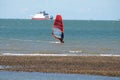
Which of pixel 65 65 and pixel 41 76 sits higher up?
pixel 41 76

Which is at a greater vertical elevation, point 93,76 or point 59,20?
point 93,76

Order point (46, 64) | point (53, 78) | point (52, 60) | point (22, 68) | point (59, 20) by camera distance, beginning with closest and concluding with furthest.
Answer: point (53, 78) < point (22, 68) < point (46, 64) < point (52, 60) < point (59, 20)

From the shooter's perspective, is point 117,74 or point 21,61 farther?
point 21,61

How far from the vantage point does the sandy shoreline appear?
33500 mm

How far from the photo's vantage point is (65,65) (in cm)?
3666

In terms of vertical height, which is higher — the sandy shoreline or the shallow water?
the shallow water

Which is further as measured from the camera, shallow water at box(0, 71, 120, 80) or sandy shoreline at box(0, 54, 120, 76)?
sandy shoreline at box(0, 54, 120, 76)

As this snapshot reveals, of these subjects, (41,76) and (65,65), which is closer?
(41,76)

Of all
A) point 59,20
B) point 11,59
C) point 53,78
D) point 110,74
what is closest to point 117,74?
point 110,74

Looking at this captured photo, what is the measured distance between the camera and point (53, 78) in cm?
3020

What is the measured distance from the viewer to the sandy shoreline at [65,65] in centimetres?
3350

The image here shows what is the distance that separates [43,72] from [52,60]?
21.8 ft

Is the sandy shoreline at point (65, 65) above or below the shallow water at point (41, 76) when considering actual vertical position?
below

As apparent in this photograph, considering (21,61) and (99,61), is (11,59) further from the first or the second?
(99,61)
